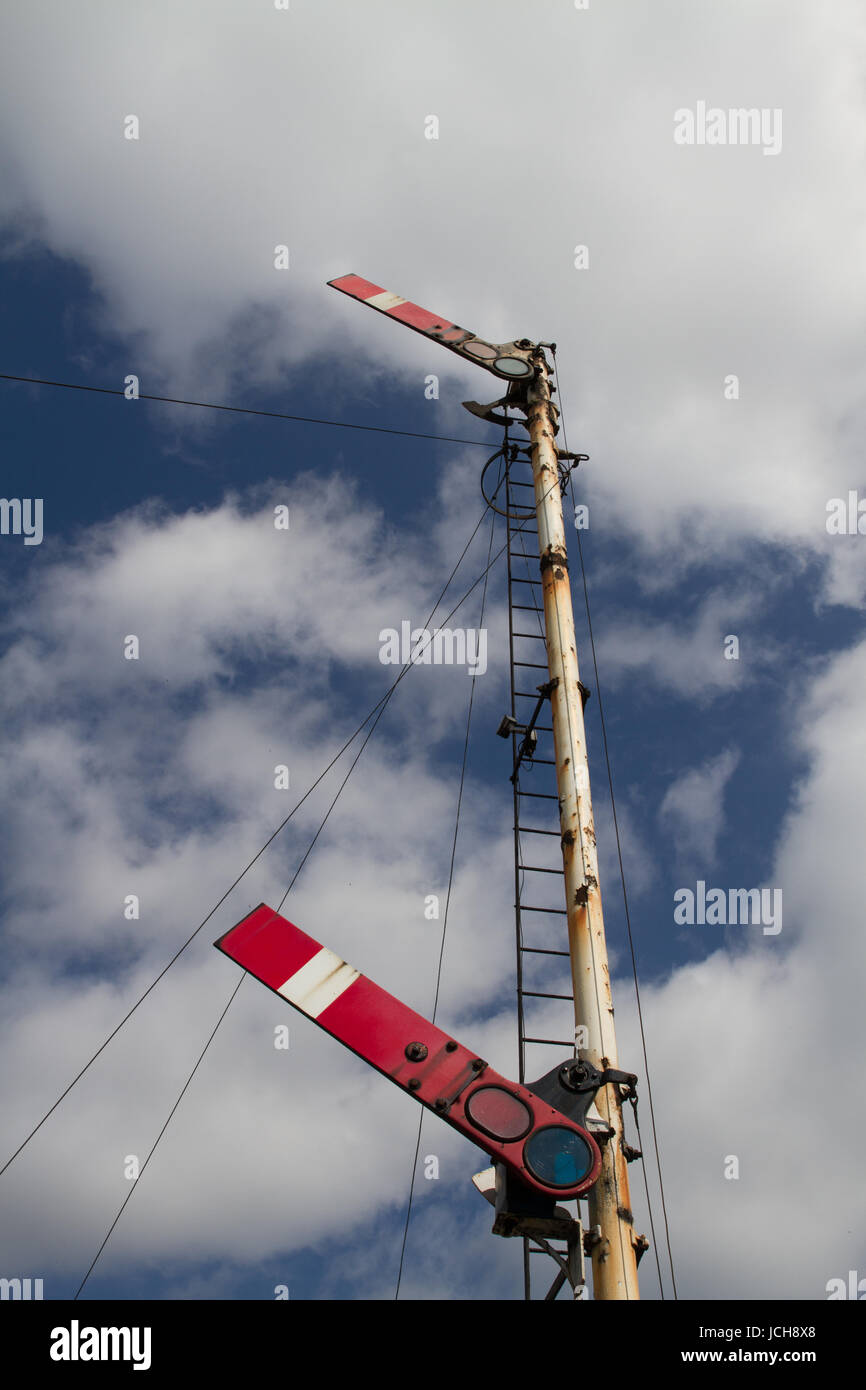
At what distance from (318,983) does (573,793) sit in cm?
220

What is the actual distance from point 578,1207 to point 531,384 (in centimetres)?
685

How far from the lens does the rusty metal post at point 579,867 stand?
470 cm

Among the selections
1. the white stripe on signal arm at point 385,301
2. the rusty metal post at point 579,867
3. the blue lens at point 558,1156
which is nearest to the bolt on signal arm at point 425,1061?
the blue lens at point 558,1156

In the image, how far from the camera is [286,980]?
16.7 feet

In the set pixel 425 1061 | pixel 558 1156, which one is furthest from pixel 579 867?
pixel 558 1156

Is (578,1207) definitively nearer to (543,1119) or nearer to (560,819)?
(543,1119)

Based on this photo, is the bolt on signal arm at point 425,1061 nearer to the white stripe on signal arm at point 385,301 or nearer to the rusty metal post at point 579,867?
the rusty metal post at point 579,867

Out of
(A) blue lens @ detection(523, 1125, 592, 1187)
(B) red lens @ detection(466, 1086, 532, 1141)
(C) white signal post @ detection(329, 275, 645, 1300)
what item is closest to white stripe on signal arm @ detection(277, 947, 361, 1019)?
(B) red lens @ detection(466, 1086, 532, 1141)

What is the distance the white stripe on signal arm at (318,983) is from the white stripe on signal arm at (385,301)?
24.0 ft

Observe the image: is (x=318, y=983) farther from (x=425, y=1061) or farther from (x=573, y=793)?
(x=573, y=793)

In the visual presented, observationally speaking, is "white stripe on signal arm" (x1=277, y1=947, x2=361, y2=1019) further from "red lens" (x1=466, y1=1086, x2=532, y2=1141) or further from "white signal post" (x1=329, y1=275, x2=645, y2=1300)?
"white signal post" (x1=329, y1=275, x2=645, y2=1300)

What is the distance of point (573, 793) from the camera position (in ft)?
20.5
